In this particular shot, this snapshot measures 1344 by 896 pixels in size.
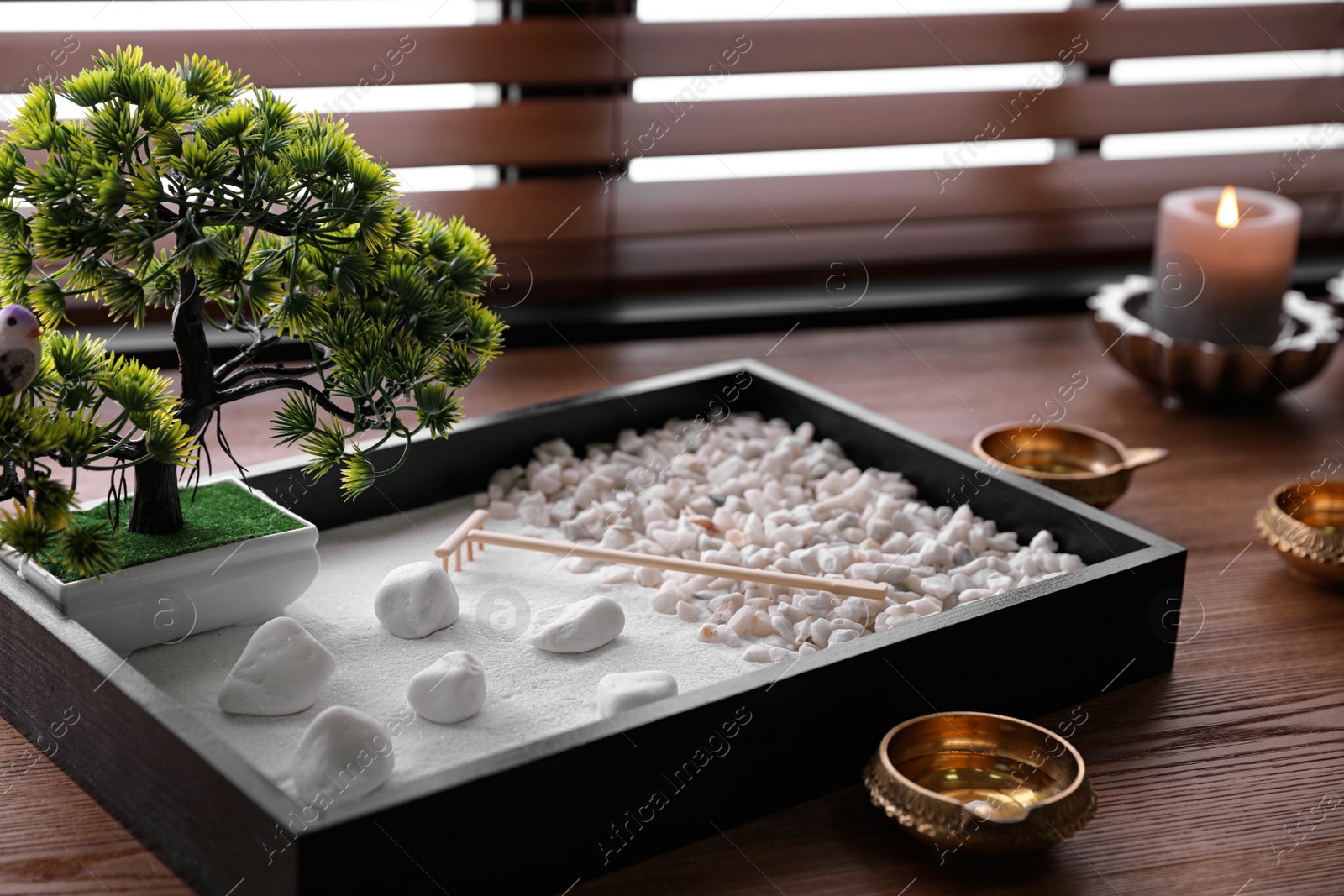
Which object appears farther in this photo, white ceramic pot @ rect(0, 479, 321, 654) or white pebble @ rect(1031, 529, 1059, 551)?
white pebble @ rect(1031, 529, 1059, 551)

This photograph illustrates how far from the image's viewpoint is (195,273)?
0.77m

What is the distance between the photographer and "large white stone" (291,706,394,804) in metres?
0.67

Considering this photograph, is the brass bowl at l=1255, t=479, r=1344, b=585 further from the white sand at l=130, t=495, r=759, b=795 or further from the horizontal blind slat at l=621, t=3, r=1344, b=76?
the horizontal blind slat at l=621, t=3, r=1344, b=76

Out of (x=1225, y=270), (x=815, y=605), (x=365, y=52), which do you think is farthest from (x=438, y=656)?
(x=1225, y=270)

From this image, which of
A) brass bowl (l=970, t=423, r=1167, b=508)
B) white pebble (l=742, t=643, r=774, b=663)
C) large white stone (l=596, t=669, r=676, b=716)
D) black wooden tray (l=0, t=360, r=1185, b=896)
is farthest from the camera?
brass bowl (l=970, t=423, r=1167, b=508)

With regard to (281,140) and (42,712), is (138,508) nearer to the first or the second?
(42,712)

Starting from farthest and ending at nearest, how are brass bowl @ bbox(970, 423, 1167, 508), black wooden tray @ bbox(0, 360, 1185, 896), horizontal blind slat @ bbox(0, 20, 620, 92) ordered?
1. horizontal blind slat @ bbox(0, 20, 620, 92)
2. brass bowl @ bbox(970, 423, 1167, 508)
3. black wooden tray @ bbox(0, 360, 1185, 896)

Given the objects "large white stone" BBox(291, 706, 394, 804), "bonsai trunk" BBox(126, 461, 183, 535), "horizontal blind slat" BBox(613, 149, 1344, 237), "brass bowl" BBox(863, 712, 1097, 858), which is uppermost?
"horizontal blind slat" BBox(613, 149, 1344, 237)

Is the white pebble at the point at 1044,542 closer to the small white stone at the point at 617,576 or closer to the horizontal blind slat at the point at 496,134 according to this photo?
the small white stone at the point at 617,576

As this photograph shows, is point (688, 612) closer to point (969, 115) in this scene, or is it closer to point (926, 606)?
point (926, 606)

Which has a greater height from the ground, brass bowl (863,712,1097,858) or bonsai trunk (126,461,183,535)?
bonsai trunk (126,461,183,535)

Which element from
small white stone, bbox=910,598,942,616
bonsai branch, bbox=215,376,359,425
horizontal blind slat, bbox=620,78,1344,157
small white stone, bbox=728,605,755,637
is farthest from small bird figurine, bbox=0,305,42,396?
horizontal blind slat, bbox=620,78,1344,157

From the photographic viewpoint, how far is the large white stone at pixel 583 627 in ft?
2.82

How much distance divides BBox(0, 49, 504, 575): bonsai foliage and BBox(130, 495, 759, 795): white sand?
0.34 feet
